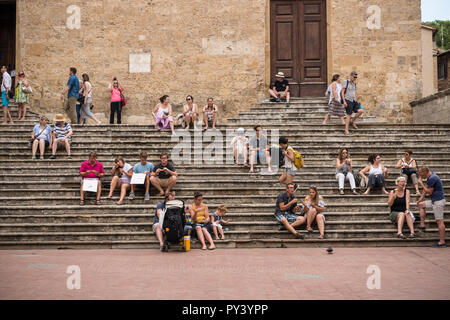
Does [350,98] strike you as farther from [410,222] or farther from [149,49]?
[149,49]

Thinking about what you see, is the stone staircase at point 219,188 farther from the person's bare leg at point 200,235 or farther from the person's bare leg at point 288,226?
the person's bare leg at point 200,235

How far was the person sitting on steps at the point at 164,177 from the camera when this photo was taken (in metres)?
12.4

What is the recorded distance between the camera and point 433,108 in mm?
18031

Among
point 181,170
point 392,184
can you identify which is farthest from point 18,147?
point 392,184

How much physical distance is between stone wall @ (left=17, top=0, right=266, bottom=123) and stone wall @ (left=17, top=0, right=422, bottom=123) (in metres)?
0.03

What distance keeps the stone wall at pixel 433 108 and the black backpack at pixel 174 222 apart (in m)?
9.79

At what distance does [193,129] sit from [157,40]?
5.39 m

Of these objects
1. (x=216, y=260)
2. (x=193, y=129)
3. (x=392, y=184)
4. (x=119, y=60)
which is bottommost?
(x=216, y=260)

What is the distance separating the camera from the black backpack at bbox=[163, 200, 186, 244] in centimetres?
1022

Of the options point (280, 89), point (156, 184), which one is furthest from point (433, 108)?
point (156, 184)

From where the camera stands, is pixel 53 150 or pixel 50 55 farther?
pixel 50 55

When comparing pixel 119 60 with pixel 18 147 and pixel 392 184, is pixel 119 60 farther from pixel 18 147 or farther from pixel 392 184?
pixel 392 184

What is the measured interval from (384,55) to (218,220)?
10.9 m

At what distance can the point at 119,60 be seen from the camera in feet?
65.5
